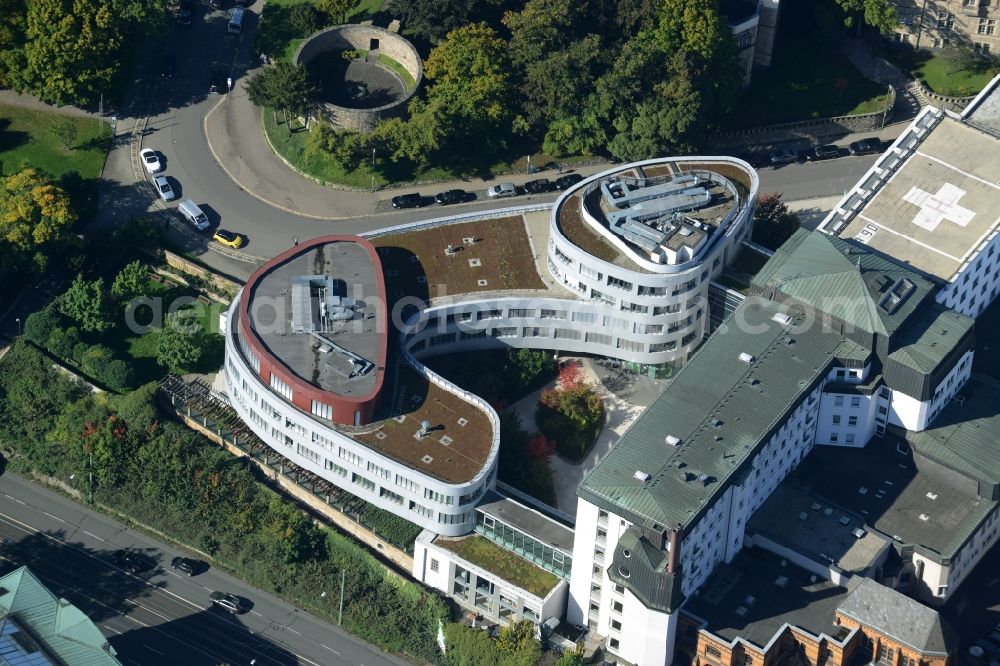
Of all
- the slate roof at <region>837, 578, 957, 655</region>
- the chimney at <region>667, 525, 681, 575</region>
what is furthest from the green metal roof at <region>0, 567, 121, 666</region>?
the slate roof at <region>837, 578, 957, 655</region>

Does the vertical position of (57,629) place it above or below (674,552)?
below

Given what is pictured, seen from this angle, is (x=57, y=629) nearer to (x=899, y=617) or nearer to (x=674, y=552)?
(x=674, y=552)

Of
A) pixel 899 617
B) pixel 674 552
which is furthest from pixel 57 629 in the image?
pixel 899 617

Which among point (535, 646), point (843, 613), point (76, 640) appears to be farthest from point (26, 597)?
point (843, 613)

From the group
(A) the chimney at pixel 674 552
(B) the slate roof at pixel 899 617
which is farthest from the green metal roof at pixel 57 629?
(B) the slate roof at pixel 899 617

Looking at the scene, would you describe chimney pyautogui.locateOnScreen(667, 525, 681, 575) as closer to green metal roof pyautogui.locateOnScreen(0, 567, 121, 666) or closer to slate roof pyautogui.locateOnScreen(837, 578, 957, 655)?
slate roof pyautogui.locateOnScreen(837, 578, 957, 655)

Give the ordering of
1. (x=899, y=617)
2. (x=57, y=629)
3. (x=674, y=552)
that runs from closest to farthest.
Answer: (x=674, y=552), (x=899, y=617), (x=57, y=629)
